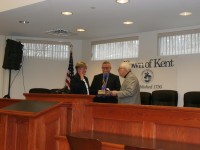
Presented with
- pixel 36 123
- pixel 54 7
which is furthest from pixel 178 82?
pixel 36 123

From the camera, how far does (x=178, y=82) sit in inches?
251

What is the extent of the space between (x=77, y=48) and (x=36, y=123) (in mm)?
5611

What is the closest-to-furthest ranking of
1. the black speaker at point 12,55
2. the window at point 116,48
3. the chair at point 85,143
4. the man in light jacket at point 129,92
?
1. the chair at point 85,143
2. the man in light jacket at point 129,92
3. the window at point 116,48
4. the black speaker at point 12,55

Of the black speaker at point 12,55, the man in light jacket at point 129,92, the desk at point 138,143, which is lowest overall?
the desk at point 138,143

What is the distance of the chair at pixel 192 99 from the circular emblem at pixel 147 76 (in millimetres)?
1180

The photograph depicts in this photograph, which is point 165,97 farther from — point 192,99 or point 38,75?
point 38,75

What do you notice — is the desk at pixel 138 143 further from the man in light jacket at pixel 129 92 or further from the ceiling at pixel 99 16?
the ceiling at pixel 99 16

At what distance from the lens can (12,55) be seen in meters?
7.55

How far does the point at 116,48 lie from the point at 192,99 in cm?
264

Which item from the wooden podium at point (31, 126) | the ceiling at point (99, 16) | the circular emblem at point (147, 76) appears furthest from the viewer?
the circular emblem at point (147, 76)

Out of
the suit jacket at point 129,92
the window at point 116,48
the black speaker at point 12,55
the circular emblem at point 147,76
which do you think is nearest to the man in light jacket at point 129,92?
the suit jacket at point 129,92

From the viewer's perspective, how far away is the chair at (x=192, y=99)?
5523 mm

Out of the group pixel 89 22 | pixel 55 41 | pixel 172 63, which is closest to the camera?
pixel 89 22

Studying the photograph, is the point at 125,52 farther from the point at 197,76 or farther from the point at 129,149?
the point at 129,149
